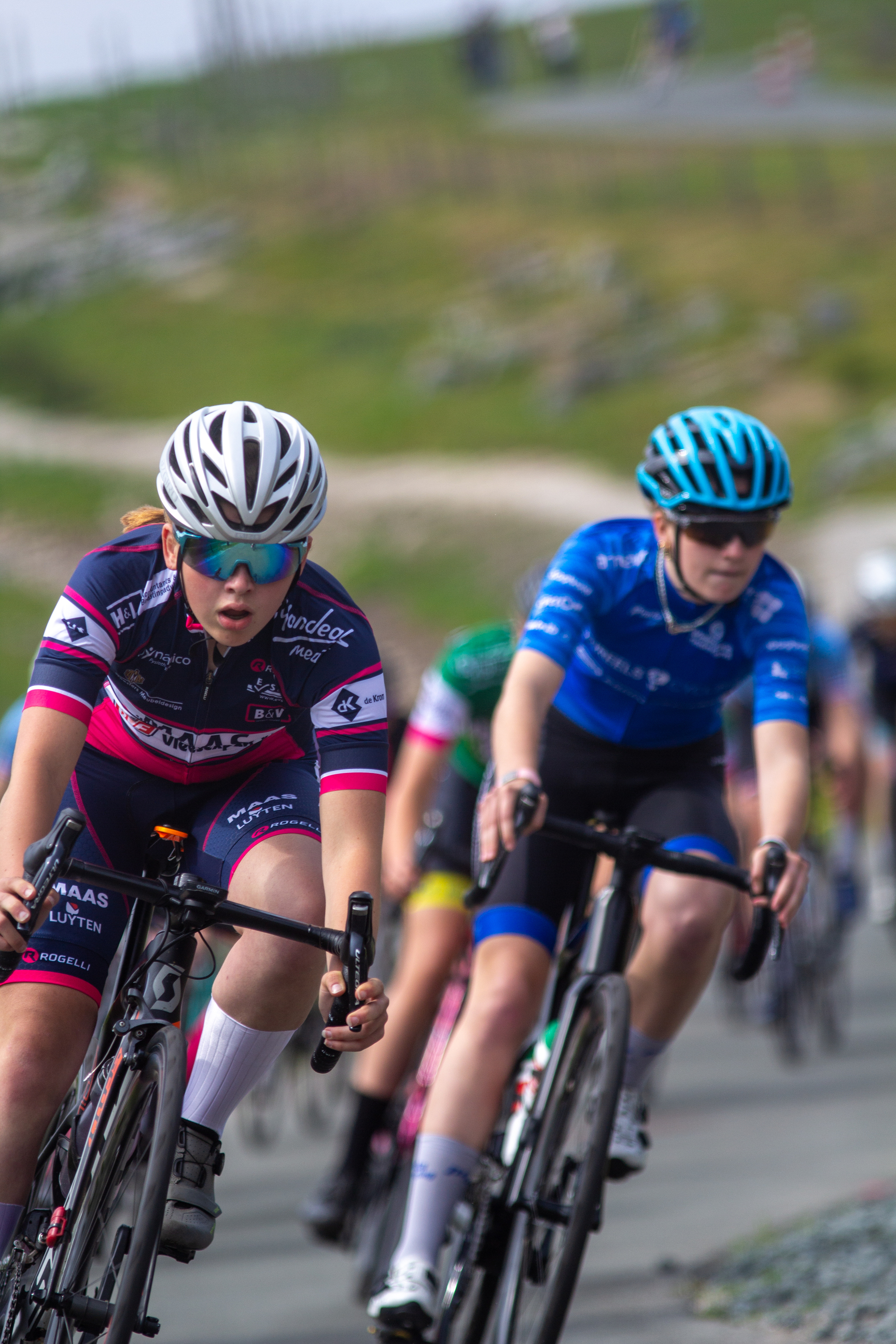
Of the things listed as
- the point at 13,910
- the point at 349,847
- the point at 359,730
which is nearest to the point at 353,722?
the point at 359,730

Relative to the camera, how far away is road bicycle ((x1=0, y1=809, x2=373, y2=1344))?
2869mm

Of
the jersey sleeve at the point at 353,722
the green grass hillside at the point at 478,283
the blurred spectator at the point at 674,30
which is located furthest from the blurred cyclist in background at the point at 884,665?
the blurred spectator at the point at 674,30

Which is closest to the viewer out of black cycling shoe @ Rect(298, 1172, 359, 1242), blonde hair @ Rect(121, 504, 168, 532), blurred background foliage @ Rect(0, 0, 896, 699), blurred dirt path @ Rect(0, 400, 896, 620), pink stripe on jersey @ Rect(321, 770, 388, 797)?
pink stripe on jersey @ Rect(321, 770, 388, 797)

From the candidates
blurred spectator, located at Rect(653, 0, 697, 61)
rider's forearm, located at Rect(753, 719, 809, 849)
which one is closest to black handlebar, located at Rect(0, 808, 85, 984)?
rider's forearm, located at Rect(753, 719, 809, 849)

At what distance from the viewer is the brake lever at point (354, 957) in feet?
9.68

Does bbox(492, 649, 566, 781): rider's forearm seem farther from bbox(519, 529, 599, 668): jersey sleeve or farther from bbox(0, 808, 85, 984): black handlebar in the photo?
bbox(0, 808, 85, 984): black handlebar

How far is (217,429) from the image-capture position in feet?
10.9

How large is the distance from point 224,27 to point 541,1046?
73.2m

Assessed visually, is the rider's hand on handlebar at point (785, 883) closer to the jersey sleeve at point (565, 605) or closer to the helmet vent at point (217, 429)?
the jersey sleeve at point (565, 605)

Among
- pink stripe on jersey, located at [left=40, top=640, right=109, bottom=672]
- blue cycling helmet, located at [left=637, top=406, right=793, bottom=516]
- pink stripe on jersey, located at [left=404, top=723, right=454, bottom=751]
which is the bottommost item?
pink stripe on jersey, located at [left=40, top=640, right=109, bottom=672]

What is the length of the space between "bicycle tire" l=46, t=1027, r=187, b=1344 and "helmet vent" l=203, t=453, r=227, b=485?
43.3 inches

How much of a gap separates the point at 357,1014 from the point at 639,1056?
1320 millimetres

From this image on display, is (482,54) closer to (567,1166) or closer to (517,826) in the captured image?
(517,826)

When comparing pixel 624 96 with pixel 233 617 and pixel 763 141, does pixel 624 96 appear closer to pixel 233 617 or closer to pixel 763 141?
pixel 763 141
